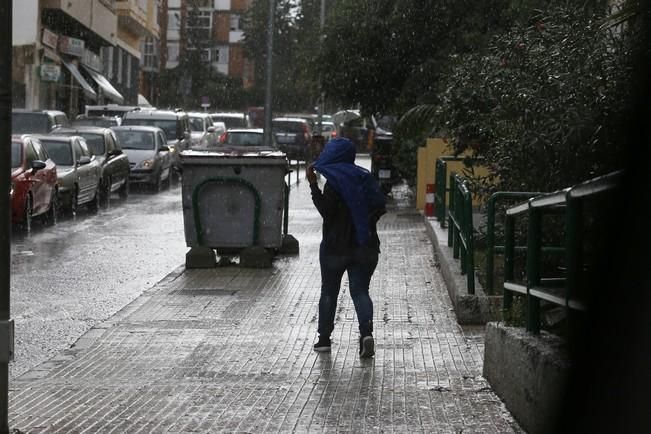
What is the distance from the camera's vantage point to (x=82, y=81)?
56.3m

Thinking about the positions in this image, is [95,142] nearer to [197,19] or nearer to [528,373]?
[528,373]

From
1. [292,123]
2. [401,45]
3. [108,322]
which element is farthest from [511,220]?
[292,123]

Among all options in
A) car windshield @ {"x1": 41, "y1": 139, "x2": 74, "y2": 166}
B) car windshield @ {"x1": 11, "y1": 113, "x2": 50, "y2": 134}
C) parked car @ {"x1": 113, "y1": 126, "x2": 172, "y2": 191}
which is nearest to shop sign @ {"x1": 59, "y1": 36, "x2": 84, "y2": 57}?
parked car @ {"x1": 113, "y1": 126, "x2": 172, "y2": 191}

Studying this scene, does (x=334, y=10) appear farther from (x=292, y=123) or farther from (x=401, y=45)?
(x=292, y=123)

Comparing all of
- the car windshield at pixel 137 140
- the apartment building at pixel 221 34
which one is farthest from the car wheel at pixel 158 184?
the apartment building at pixel 221 34

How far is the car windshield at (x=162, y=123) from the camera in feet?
131

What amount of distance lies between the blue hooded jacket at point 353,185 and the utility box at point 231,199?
6050 mm

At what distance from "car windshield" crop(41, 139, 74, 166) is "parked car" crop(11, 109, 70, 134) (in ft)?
16.3

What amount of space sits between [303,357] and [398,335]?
4.45 ft

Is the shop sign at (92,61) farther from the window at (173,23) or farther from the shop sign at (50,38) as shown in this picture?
the window at (173,23)

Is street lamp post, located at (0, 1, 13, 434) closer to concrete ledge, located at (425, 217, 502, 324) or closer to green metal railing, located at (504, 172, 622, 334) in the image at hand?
green metal railing, located at (504, 172, 622, 334)

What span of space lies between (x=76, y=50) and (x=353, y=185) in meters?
45.8

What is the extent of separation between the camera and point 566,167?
11641 mm

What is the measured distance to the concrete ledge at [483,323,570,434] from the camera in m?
7.23
